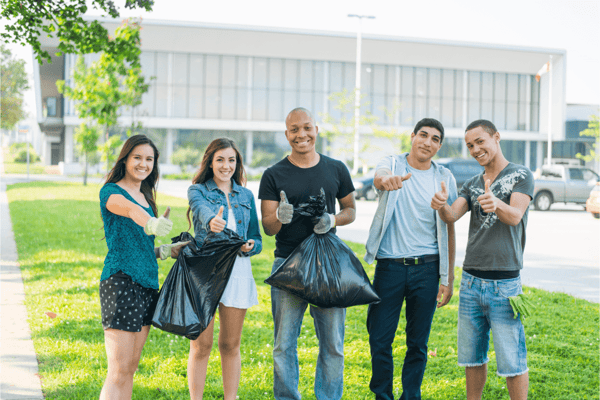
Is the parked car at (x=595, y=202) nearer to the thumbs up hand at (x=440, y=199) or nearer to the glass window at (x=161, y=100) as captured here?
the thumbs up hand at (x=440, y=199)

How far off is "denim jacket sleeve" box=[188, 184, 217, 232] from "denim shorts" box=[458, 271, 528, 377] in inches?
68.5

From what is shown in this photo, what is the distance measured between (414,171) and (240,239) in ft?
4.32

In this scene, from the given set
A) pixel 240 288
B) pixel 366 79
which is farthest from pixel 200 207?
pixel 366 79

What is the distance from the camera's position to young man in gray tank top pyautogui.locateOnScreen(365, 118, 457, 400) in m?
3.59

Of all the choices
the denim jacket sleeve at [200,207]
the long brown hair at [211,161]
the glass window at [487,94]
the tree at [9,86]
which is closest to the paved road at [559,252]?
the long brown hair at [211,161]

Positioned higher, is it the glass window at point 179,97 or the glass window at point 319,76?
the glass window at point 319,76

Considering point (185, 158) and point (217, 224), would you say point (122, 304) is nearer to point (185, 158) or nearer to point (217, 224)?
point (217, 224)

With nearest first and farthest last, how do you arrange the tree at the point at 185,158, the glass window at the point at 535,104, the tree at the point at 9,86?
the tree at the point at 9,86
the tree at the point at 185,158
the glass window at the point at 535,104

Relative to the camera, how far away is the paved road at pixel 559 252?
809cm

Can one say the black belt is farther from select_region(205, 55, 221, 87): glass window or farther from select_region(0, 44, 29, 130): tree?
select_region(205, 55, 221, 87): glass window

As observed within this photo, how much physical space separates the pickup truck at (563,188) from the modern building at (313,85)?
27.1 m

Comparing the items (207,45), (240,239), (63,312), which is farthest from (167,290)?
(207,45)

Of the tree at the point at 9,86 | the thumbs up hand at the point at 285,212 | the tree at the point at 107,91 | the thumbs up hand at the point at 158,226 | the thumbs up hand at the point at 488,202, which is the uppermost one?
the tree at the point at 9,86

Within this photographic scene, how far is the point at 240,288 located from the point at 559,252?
9555 mm
